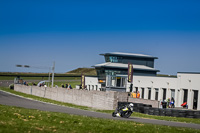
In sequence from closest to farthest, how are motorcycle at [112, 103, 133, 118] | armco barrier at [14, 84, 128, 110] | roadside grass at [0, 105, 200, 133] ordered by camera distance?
roadside grass at [0, 105, 200, 133] < motorcycle at [112, 103, 133, 118] < armco barrier at [14, 84, 128, 110]

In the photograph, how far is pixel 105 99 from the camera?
38.4 meters

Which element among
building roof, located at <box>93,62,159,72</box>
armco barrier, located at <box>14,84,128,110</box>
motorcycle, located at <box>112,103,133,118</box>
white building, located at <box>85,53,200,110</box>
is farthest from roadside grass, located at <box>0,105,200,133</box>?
building roof, located at <box>93,62,159,72</box>

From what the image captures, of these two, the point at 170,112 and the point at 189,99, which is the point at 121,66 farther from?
the point at 170,112

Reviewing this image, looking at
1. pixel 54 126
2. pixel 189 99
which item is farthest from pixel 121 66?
pixel 54 126

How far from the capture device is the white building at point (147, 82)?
45188 mm

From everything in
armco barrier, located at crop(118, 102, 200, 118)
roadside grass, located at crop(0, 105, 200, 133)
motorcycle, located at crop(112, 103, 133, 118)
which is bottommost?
armco barrier, located at crop(118, 102, 200, 118)

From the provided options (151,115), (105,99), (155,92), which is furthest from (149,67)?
(151,115)

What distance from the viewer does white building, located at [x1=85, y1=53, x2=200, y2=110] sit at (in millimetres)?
45188

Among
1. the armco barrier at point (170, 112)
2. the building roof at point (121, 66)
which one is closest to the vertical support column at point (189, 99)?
the armco barrier at point (170, 112)

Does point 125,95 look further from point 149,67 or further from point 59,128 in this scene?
point 149,67

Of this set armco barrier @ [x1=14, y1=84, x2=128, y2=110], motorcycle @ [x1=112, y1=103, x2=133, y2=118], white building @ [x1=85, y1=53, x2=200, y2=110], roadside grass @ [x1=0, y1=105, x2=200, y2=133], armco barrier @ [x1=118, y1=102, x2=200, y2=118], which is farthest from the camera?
white building @ [x1=85, y1=53, x2=200, y2=110]

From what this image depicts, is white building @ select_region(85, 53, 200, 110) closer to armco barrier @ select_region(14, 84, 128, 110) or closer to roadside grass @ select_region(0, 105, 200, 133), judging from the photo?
armco barrier @ select_region(14, 84, 128, 110)

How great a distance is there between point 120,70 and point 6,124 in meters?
70.4

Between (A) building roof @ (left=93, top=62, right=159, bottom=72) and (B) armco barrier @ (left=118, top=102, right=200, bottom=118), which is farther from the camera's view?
(A) building roof @ (left=93, top=62, right=159, bottom=72)
